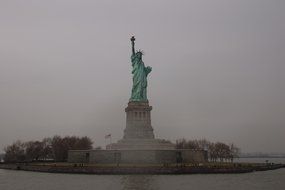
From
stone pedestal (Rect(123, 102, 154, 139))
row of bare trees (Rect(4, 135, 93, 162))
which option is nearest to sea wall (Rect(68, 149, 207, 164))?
stone pedestal (Rect(123, 102, 154, 139))

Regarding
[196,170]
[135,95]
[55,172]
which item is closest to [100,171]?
[55,172]

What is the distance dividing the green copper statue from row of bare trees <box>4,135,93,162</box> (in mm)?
26520

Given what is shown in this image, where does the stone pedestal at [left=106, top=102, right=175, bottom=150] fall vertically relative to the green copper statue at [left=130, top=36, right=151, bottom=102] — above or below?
below

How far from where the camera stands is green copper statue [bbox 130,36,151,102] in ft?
→ 213

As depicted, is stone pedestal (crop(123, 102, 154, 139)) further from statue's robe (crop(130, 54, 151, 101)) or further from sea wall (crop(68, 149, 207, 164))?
sea wall (crop(68, 149, 207, 164))

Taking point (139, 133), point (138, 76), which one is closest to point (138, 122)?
point (139, 133)

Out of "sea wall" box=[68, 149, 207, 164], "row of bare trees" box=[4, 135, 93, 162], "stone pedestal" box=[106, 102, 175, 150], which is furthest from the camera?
"row of bare trees" box=[4, 135, 93, 162]

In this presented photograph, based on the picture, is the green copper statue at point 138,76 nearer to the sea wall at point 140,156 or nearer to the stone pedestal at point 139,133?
the stone pedestal at point 139,133

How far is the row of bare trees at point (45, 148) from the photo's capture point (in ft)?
279

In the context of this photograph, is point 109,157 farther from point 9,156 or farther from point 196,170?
point 9,156

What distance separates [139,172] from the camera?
4575 cm

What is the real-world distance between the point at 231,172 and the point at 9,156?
62065 millimetres

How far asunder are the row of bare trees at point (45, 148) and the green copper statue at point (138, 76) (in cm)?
2652

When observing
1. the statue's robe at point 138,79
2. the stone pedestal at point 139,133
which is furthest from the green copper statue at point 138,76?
the stone pedestal at point 139,133
